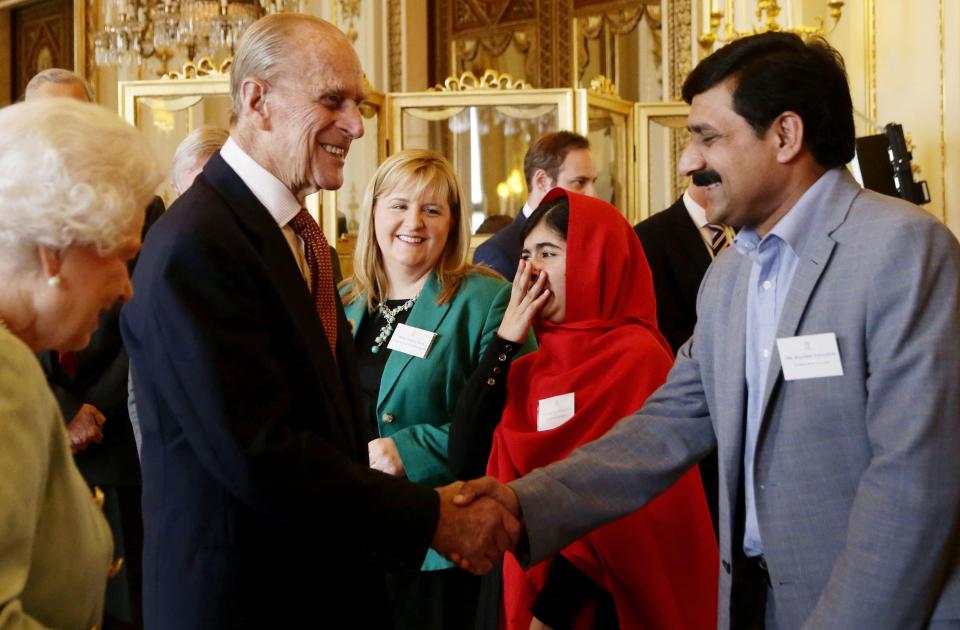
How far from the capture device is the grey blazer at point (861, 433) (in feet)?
5.82

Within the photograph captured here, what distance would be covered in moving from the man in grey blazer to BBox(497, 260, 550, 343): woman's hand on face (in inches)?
27.8

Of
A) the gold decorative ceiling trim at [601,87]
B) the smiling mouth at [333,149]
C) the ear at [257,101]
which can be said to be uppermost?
the gold decorative ceiling trim at [601,87]

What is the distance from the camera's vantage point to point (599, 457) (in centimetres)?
241

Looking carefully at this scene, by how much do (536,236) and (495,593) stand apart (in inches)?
39.0

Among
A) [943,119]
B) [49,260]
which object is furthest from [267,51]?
[943,119]

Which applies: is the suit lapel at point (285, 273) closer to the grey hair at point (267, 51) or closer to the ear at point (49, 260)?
the grey hair at point (267, 51)

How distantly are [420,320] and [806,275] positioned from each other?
154cm

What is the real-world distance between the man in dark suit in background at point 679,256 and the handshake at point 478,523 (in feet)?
5.84

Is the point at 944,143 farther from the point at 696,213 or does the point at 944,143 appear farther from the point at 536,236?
the point at 536,236

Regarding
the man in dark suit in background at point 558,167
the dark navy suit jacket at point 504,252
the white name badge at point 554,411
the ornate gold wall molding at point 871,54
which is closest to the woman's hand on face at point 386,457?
the white name badge at point 554,411

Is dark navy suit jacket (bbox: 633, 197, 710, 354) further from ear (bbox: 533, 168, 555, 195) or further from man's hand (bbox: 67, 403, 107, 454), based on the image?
man's hand (bbox: 67, 403, 107, 454)

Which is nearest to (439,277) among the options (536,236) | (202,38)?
(536,236)

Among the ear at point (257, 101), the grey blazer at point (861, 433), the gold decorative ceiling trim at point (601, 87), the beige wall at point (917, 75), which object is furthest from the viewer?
the gold decorative ceiling trim at point (601, 87)

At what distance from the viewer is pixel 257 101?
214cm
